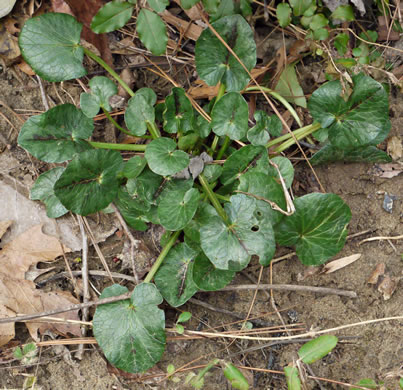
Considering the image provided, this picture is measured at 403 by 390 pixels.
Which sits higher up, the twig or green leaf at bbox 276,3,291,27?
green leaf at bbox 276,3,291,27

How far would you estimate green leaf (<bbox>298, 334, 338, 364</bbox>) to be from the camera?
1.40m

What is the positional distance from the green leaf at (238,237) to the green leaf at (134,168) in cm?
35

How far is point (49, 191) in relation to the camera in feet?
6.16

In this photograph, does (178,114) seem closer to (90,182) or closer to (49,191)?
(90,182)

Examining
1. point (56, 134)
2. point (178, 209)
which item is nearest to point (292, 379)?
point (178, 209)

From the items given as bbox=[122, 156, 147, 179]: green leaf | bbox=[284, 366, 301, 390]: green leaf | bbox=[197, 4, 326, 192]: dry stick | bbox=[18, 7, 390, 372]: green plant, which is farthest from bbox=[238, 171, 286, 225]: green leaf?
bbox=[284, 366, 301, 390]: green leaf

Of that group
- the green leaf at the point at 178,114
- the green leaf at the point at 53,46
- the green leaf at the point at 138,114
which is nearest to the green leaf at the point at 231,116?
the green leaf at the point at 178,114

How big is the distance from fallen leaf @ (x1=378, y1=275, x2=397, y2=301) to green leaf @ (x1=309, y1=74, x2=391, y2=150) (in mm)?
575

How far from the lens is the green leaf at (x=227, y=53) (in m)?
1.75

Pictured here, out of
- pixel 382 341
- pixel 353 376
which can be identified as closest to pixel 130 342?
pixel 353 376

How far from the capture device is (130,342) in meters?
1.67

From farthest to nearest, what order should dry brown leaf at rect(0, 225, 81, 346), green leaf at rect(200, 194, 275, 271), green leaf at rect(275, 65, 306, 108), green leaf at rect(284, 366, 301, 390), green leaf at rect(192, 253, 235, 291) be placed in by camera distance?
green leaf at rect(275, 65, 306, 108), dry brown leaf at rect(0, 225, 81, 346), green leaf at rect(192, 253, 235, 291), green leaf at rect(200, 194, 275, 271), green leaf at rect(284, 366, 301, 390)

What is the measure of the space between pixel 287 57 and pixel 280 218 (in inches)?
31.7

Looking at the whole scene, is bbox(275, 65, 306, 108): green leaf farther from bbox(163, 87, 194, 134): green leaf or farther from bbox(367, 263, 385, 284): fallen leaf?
bbox(367, 263, 385, 284): fallen leaf
